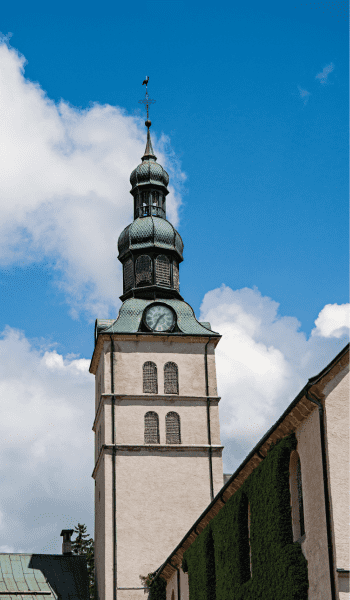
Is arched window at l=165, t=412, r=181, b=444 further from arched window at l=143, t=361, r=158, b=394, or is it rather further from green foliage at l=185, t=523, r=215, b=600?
green foliage at l=185, t=523, r=215, b=600

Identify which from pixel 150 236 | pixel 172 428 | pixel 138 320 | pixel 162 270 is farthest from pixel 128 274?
pixel 172 428

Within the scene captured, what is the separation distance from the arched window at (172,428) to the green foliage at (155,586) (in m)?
6.97

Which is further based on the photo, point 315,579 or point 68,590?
point 68,590

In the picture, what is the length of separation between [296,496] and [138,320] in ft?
90.3

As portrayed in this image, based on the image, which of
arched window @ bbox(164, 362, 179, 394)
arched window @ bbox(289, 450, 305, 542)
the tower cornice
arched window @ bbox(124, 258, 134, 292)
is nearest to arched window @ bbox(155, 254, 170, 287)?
arched window @ bbox(124, 258, 134, 292)

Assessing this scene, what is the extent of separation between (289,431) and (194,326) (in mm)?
27181

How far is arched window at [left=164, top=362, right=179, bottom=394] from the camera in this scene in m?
44.5

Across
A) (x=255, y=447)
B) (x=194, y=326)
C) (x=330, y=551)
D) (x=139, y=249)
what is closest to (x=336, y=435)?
(x=330, y=551)

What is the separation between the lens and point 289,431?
1894 cm

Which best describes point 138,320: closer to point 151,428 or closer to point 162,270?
point 162,270

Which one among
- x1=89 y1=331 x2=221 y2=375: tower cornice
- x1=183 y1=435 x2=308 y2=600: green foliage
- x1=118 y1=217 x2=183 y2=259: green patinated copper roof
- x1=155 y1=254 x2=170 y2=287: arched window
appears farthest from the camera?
x1=118 y1=217 x2=183 y2=259: green patinated copper roof

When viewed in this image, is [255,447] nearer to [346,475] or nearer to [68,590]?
[346,475]

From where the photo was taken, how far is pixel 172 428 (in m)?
43.5

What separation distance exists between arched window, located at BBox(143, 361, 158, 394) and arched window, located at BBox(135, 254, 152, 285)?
5.32 m
